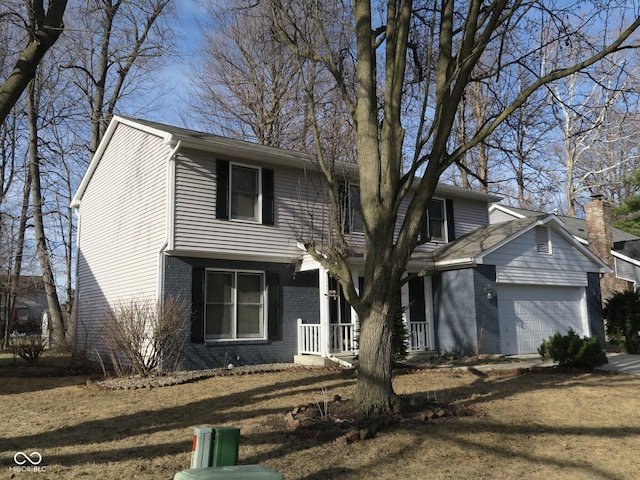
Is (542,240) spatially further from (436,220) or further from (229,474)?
(229,474)

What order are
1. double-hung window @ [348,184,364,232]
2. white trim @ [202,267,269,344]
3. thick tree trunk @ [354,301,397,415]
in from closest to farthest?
thick tree trunk @ [354,301,397,415] < white trim @ [202,267,269,344] < double-hung window @ [348,184,364,232]

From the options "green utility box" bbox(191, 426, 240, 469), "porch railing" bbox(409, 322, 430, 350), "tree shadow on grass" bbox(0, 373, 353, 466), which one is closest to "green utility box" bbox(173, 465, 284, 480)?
"green utility box" bbox(191, 426, 240, 469)

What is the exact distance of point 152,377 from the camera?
1049 centimetres

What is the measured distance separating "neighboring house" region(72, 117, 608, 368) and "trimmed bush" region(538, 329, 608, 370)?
2.49 metres

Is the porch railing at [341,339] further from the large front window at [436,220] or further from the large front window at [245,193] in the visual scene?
the large front window at [436,220]

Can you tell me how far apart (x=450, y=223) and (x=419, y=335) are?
4.07m

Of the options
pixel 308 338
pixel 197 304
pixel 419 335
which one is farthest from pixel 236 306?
pixel 419 335

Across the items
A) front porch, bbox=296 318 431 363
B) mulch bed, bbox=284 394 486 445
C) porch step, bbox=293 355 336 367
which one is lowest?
mulch bed, bbox=284 394 486 445

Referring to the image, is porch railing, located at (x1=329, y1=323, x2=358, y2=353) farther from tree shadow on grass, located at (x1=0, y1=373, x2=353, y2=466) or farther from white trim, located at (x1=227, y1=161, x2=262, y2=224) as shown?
tree shadow on grass, located at (x1=0, y1=373, x2=353, y2=466)

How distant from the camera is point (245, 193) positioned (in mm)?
13000

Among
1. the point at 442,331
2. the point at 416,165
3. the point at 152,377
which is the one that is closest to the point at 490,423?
the point at 416,165

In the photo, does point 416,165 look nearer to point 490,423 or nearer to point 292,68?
point 490,423

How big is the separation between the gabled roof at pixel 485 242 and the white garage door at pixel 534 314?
132cm

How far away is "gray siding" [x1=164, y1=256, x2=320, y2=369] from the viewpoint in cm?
1177
